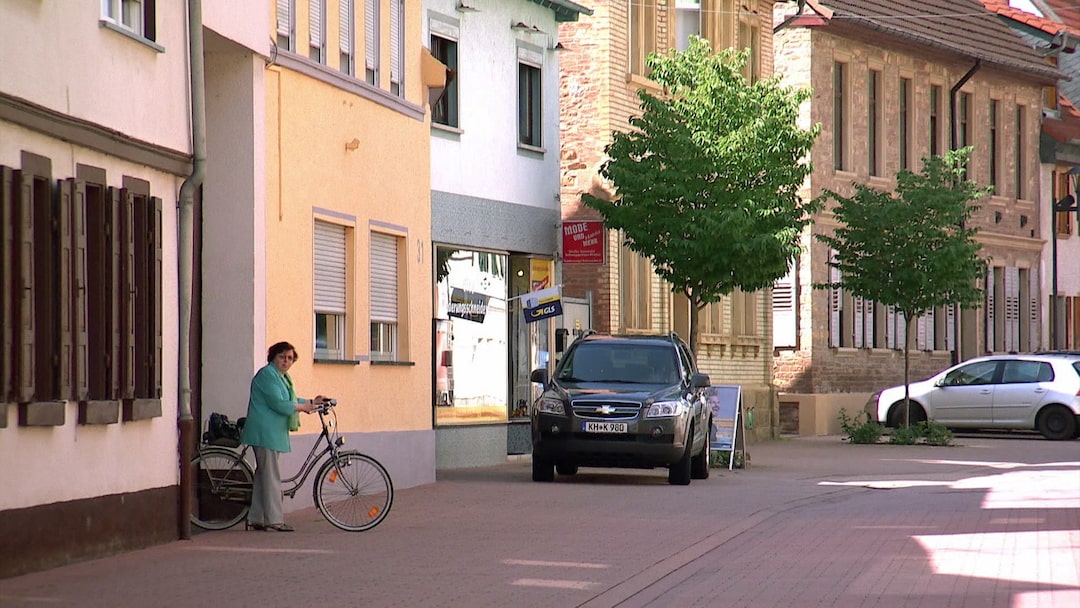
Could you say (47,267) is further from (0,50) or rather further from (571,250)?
(571,250)

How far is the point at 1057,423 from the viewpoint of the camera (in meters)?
40.1

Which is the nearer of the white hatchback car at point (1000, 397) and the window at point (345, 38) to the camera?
the window at point (345, 38)

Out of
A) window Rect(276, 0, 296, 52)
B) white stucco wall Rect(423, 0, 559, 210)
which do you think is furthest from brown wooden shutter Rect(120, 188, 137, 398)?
white stucco wall Rect(423, 0, 559, 210)

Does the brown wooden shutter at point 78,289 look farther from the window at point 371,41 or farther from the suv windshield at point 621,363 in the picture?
the suv windshield at point 621,363

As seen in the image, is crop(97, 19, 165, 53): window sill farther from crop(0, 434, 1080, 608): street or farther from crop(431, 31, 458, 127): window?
crop(431, 31, 458, 127): window

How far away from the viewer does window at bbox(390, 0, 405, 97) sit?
24406mm

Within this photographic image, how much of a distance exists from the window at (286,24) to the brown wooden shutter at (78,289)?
6.31 metres

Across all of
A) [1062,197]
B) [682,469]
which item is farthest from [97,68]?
[1062,197]

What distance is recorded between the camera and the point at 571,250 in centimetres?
3148

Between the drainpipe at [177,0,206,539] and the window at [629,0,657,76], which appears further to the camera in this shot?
the window at [629,0,657,76]

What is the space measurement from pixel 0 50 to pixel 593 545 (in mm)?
6004

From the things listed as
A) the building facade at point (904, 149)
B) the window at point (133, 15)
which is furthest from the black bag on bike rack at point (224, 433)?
the building facade at point (904, 149)

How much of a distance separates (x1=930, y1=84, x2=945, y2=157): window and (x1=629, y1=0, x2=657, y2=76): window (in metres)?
15.9

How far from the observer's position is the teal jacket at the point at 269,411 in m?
17.2
